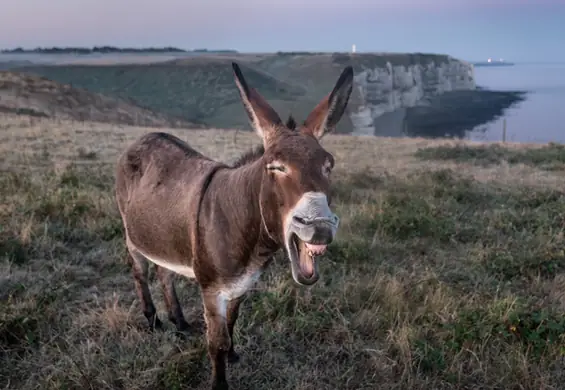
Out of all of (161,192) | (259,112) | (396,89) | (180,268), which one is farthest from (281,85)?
(259,112)

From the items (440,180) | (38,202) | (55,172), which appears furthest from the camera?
(440,180)

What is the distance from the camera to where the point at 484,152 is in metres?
15.6

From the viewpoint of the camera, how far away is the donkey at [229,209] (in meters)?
2.30

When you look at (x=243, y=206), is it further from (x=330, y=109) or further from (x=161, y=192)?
(x=161, y=192)

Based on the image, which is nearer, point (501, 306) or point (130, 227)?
point (130, 227)

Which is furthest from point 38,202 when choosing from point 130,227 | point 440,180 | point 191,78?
point 191,78

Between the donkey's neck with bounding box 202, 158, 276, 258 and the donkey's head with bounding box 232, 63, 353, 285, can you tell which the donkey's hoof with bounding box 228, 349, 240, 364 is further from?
the donkey's head with bounding box 232, 63, 353, 285

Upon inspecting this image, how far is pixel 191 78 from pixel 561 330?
81.0 metres

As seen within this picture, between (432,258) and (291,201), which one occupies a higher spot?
(291,201)

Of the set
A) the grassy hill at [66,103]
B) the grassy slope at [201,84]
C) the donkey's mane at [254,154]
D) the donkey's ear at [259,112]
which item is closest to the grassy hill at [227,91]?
the grassy slope at [201,84]

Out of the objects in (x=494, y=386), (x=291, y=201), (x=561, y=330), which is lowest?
(x=494, y=386)

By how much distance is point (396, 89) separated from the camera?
98.9m

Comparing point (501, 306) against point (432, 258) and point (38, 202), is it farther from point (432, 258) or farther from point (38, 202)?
point (38, 202)

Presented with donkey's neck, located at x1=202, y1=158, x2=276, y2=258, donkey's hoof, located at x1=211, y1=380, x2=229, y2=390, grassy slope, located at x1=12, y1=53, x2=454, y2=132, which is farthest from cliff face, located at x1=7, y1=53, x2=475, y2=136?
donkey's neck, located at x1=202, y1=158, x2=276, y2=258
